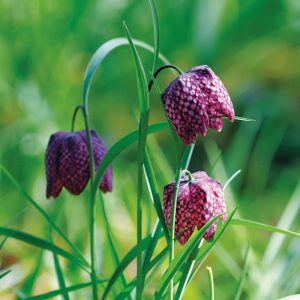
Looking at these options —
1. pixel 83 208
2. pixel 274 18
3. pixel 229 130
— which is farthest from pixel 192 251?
pixel 274 18

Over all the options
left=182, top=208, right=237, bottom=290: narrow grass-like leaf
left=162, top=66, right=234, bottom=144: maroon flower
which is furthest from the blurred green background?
left=162, top=66, right=234, bottom=144: maroon flower

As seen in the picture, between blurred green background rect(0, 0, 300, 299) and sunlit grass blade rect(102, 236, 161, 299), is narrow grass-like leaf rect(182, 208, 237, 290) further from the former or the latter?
blurred green background rect(0, 0, 300, 299)

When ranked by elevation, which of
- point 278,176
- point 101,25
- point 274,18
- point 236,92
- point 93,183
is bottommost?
point 278,176

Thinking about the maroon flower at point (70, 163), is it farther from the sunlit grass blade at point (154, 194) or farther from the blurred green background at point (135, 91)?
the blurred green background at point (135, 91)

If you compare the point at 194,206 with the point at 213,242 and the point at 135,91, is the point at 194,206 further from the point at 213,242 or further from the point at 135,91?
the point at 135,91

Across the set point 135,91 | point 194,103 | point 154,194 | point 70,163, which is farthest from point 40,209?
point 135,91

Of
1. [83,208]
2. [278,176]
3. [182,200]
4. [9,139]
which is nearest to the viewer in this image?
[182,200]

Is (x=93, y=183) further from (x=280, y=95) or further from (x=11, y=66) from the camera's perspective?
(x=280, y=95)
